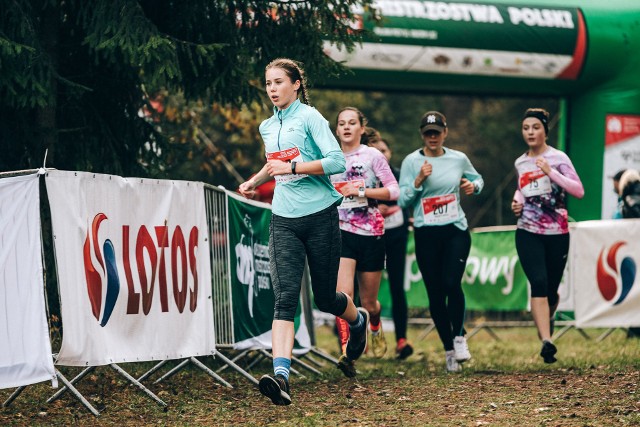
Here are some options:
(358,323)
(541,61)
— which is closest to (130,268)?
(358,323)

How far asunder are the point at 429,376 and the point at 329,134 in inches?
106

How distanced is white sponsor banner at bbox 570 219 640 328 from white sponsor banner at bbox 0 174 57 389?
8.00 meters

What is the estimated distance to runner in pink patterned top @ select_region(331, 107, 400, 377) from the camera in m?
8.80

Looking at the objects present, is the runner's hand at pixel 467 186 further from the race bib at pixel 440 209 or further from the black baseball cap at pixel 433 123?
the black baseball cap at pixel 433 123

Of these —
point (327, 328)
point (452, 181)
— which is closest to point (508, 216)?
point (327, 328)

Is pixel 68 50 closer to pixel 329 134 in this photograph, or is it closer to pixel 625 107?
pixel 329 134

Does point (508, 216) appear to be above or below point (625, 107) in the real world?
below

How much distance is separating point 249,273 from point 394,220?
234 centimetres

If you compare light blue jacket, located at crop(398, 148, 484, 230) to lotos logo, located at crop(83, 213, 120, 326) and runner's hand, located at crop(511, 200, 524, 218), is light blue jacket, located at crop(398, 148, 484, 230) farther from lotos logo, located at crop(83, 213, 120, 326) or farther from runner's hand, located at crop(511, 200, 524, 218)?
lotos logo, located at crop(83, 213, 120, 326)

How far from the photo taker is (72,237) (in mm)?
6617

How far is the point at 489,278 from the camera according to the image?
49.8 feet

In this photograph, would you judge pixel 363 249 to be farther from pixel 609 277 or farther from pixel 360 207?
pixel 609 277

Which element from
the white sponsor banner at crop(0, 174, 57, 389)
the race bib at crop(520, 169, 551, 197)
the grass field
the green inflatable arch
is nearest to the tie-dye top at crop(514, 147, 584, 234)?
the race bib at crop(520, 169, 551, 197)

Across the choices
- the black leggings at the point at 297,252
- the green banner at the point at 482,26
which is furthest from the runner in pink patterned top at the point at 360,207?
the green banner at the point at 482,26
